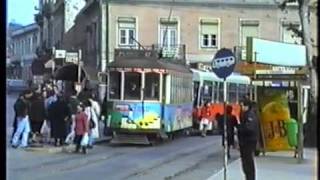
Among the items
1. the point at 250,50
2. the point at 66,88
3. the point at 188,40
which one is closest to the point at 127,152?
the point at 250,50

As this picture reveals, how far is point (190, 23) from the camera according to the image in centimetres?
5103

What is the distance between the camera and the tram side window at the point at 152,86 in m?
25.3

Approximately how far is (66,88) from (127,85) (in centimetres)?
1002

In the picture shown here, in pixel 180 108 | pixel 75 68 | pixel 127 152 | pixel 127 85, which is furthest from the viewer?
pixel 75 68

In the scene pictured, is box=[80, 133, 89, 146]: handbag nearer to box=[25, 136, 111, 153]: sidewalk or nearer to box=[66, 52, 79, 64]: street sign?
box=[25, 136, 111, 153]: sidewalk

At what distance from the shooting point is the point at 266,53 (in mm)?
21484

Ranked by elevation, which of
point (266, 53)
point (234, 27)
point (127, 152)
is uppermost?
point (234, 27)

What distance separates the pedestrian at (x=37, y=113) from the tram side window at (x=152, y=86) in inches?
155

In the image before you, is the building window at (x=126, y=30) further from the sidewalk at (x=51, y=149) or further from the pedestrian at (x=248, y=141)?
the pedestrian at (x=248, y=141)

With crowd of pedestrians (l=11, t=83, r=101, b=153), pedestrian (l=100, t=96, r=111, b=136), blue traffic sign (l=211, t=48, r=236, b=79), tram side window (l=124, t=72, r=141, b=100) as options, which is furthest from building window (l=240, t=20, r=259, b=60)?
blue traffic sign (l=211, t=48, r=236, b=79)

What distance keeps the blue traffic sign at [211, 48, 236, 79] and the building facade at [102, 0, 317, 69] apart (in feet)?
121

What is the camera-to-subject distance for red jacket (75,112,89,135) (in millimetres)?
20391

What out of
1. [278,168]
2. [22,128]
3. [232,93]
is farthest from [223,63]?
[232,93]

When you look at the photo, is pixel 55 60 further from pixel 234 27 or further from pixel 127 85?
pixel 234 27
